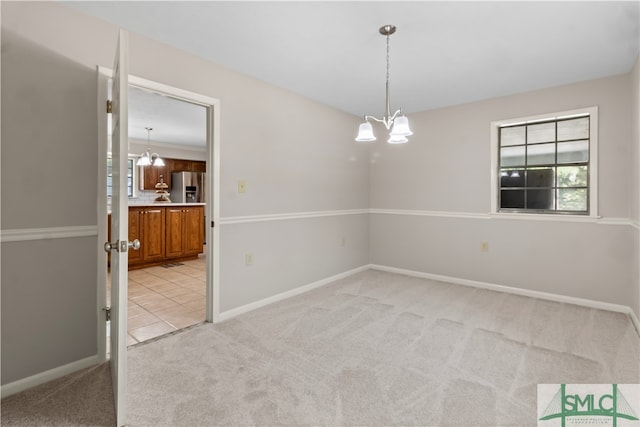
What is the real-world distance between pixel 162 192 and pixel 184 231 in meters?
1.84

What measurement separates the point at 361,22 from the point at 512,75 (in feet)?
6.00

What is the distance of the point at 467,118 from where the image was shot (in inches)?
158

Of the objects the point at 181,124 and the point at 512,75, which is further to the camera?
the point at 181,124

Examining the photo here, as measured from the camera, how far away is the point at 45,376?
1.98 metres

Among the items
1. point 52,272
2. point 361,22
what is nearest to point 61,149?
point 52,272

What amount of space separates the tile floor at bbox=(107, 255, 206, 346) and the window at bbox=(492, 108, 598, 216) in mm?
3658

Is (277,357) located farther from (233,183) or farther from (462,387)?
(233,183)

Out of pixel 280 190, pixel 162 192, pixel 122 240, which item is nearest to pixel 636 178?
pixel 280 190

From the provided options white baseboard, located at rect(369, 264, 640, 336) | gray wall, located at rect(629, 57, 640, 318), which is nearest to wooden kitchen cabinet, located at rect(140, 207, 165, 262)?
white baseboard, located at rect(369, 264, 640, 336)

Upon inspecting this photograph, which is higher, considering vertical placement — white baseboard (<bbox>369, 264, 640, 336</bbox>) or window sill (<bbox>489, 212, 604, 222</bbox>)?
window sill (<bbox>489, 212, 604, 222</bbox>)

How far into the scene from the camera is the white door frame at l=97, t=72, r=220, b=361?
2.18 meters

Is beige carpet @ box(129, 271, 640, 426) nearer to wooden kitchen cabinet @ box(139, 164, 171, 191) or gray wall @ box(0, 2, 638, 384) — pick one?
gray wall @ box(0, 2, 638, 384)

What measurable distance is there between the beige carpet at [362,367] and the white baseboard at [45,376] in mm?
61

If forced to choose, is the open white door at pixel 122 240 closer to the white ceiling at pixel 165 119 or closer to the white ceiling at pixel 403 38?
the white ceiling at pixel 403 38
